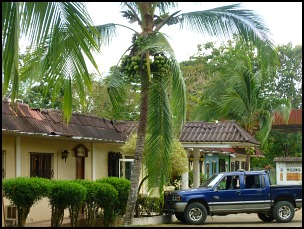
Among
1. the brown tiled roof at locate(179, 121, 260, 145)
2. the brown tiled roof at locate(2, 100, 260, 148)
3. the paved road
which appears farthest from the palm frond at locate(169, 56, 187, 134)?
the brown tiled roof at locate(179, 121, 260, 145)

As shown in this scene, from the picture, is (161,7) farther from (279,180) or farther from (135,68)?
(279,180)

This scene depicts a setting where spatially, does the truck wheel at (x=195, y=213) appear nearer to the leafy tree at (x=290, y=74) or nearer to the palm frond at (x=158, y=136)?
the palm frond at (x=158, y=136)

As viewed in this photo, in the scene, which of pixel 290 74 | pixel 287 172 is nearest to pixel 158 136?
pixel 287 172

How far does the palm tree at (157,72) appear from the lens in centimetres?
1358

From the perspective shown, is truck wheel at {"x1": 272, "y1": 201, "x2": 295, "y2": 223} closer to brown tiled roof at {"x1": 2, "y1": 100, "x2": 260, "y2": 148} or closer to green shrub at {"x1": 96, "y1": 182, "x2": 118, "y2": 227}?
brown tiled roof at {"x1": 2, "y1": 100, "x2": 260, "y2": 148}

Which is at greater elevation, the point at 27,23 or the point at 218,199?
the point at 27,23

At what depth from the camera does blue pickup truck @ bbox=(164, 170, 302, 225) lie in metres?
18.2

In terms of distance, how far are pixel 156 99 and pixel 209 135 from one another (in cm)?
610

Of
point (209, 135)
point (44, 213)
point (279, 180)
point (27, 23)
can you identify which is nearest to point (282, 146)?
point (279, 180)

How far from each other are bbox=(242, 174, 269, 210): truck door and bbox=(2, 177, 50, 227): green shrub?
729cm

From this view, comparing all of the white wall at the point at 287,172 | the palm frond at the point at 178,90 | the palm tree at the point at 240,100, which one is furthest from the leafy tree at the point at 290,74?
the palm frond at the point at 178,90

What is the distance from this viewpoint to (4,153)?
16.1 meters

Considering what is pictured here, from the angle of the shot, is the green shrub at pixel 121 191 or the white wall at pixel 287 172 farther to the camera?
the white wall at pixel 287 172

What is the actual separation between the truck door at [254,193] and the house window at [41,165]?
20.5 ft
